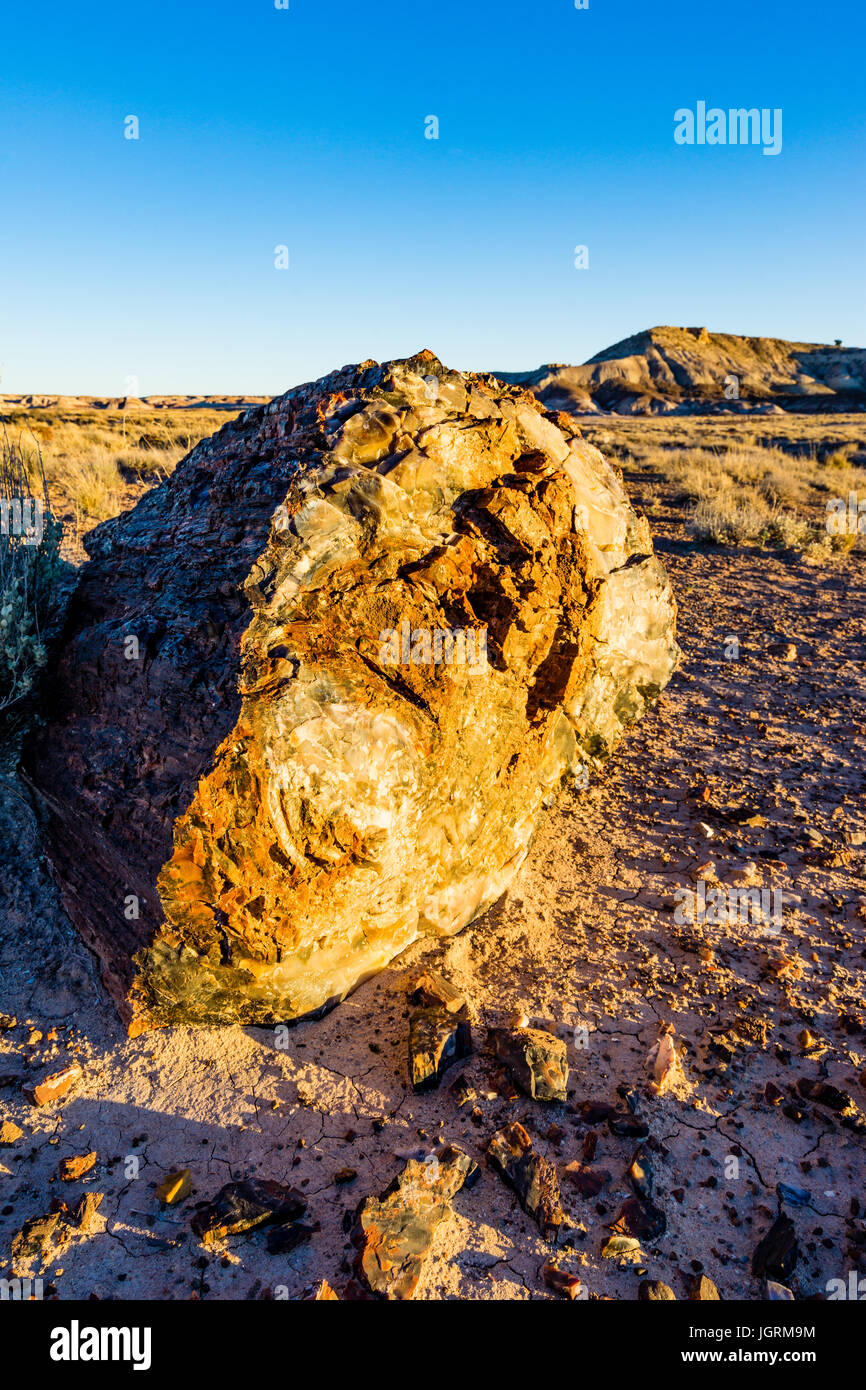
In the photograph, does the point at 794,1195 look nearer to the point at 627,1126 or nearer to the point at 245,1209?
the point at 627,1126

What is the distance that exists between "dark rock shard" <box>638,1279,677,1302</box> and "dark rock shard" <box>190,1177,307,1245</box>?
3.16ft

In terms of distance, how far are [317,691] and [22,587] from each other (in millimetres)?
1860

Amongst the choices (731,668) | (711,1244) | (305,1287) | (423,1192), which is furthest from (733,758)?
(305,1287)

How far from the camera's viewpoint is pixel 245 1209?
209 cm

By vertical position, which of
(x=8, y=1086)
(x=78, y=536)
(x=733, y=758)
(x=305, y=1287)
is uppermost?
(x=78, y=536)

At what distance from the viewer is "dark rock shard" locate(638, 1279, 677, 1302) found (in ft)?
6.36

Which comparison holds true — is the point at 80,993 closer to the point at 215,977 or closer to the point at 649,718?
the point at 215,977

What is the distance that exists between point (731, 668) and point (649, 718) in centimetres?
133

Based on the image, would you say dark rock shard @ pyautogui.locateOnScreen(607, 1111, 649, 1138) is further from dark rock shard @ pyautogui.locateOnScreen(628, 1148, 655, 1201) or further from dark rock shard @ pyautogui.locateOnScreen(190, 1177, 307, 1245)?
dark rock shard @ pyautogui.locateOnScreen(190, 1177, 307, 1245)

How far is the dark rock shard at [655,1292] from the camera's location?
76.3 inches

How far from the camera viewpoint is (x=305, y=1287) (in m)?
1.94

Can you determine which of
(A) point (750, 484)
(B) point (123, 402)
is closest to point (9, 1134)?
(A) point (750, 484)

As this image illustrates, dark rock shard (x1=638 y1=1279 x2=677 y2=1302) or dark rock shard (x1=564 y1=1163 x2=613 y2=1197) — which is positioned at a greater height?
dark rock shard (x1=564 y1=1163 x2=613 y2=1197)

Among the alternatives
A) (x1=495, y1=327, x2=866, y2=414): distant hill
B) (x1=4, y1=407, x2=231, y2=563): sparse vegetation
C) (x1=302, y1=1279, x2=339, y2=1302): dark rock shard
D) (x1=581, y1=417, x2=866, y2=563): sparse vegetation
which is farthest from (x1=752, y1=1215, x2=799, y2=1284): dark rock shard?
(x1=495, y1=327, x2=866, y2=414): distant hill
